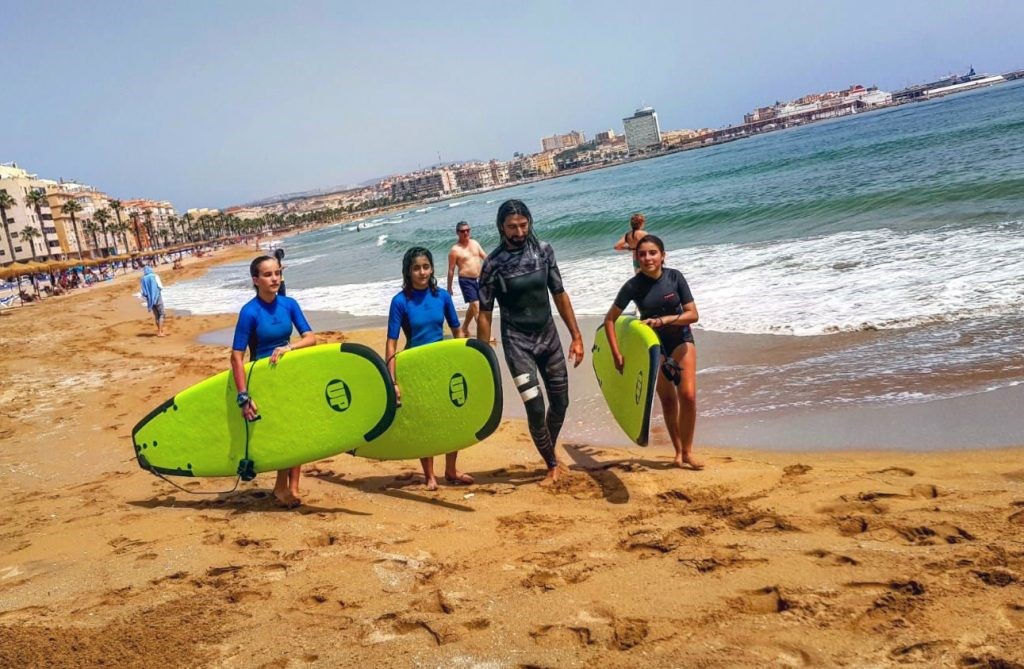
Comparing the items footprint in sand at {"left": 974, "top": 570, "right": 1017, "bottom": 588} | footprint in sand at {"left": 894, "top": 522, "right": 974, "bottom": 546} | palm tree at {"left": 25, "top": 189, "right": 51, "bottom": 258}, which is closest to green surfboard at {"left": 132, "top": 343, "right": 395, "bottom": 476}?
footprint in sand at {"left": 894, "top": 522, "right": 974, "bottom": 546}

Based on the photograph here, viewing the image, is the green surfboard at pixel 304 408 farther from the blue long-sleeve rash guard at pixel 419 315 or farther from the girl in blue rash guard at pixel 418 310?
the blue long-sleeve rash guard at pixel 419 315

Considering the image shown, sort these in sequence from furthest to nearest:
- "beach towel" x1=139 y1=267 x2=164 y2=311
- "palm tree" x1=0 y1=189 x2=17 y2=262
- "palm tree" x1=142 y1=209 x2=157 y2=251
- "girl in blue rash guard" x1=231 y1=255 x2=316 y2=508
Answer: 1. "palm tree" x1=142 y1=209 x2=157 y2=251
2. "palm tree" x1=0 y1=189 x2=17 y2=262
3. "beach towel" x1=139 y1=267 x2=164 y2=311
4. "girl in blue rash guard" x1=231 y1=255 x2=316 y2=508

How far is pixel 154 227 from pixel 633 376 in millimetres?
145741

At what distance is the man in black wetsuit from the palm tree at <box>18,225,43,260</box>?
76.8m

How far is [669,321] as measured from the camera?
4.42m

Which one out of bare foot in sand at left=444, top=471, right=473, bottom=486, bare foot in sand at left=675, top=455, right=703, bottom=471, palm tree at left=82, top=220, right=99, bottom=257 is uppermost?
palm tree at left=82, top=220, right=99, bottom=257

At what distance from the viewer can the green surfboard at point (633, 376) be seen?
14.1ft

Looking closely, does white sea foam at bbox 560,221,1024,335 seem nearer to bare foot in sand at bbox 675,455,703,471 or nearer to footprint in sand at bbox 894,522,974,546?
bare foot in sand at bbox 675,455,703,471

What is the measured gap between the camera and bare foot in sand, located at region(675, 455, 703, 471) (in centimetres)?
452

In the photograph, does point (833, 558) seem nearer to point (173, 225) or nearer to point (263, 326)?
point (263, 326)

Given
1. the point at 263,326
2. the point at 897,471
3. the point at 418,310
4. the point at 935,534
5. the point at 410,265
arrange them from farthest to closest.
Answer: the point at 418,310, the point at 410,265, the point at 263,326, the point at 897,471, the point at 935,534

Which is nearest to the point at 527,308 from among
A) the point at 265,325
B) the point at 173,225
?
the point at 265,325

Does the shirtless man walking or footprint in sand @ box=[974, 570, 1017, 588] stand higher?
the shirtless man walking

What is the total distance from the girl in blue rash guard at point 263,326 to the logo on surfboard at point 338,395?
32cm
